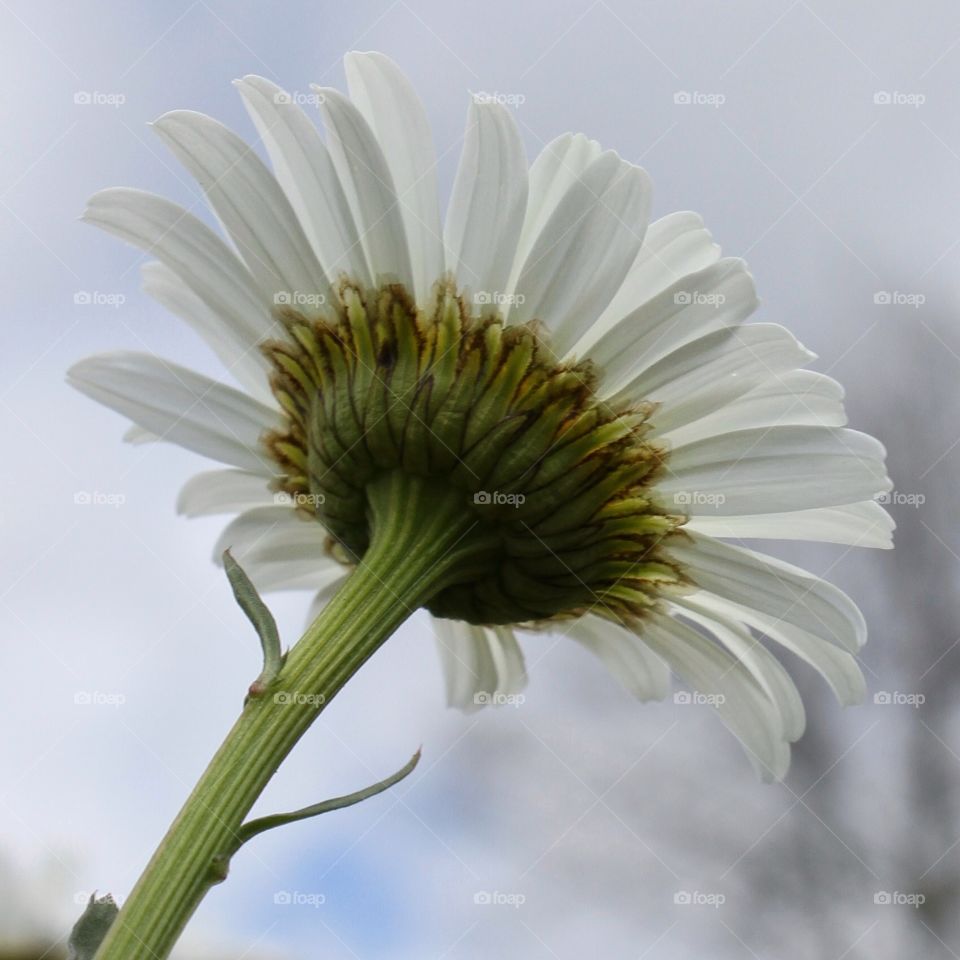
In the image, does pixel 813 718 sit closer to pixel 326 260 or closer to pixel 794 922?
pixel 794 922

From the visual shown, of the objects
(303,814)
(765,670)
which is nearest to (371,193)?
(303,814)

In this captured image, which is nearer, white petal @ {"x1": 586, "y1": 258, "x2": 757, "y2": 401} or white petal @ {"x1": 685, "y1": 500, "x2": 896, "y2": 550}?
white petal @ {"x1": 586, "y1": 258, "x2": 757, "y2": 401}

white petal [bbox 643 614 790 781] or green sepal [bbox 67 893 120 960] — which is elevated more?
green sepal [bbox 67 893 120 960]

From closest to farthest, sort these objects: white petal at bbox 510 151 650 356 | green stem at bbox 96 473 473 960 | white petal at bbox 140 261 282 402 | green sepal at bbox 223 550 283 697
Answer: green stem at bbox 96 473 473 960 → green sepal at bbox 223 550 283 697 → white petal at bbox 510 151 650 356 → white petal at bbox 140 261 282 402

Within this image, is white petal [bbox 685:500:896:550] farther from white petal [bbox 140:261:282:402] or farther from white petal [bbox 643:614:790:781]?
white petal [bbox 140:261:282:402]

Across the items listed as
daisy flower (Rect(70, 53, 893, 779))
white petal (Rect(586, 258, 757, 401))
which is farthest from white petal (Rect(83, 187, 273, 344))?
white petal (Rect(586, 258, 757, 401))

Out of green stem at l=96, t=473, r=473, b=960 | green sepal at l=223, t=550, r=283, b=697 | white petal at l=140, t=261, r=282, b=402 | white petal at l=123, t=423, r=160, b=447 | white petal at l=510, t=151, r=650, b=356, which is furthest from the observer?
white petal at l=123, t=423, r=160, b=447
